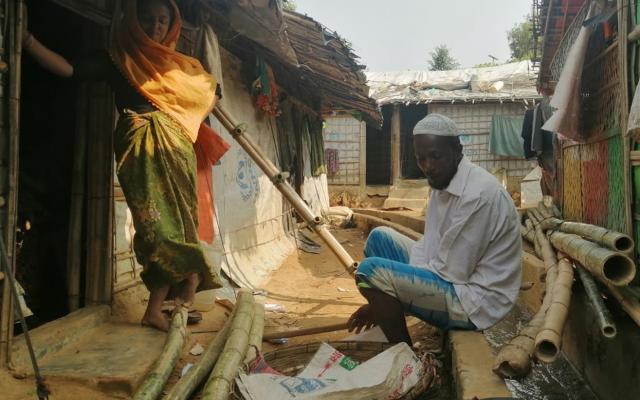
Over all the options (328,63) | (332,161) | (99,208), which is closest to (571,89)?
(99,208)

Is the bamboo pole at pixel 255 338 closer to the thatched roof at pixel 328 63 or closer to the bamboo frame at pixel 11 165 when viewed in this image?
the bamboo frame at pixel 11 165

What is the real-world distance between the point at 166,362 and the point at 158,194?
978mm

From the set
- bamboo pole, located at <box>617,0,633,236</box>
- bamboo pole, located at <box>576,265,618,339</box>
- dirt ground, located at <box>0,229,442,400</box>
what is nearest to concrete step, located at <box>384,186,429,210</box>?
dirt ground, located at <box>0,229,442,400</box>

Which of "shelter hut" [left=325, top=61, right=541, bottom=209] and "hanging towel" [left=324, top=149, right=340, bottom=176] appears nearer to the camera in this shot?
"shelter hut" [left=325, top=61, right=541, bottom=209]

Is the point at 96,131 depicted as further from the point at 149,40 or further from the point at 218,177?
the point at 218,177

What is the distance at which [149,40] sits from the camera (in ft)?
10.6

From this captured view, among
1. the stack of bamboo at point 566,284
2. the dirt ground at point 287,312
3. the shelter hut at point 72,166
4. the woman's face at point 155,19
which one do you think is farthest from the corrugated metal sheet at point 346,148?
the woman's face at point 155,19

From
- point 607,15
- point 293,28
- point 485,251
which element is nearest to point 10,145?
point 485,251

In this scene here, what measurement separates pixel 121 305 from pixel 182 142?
54.0 inches

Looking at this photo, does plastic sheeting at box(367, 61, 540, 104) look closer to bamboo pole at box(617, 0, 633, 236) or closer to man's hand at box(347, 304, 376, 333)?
bamboo pole at box(617, 0, 633, 236)

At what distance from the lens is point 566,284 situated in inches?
121

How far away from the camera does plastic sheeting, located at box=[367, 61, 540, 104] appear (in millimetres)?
16578

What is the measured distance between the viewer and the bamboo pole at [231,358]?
90.5 inches

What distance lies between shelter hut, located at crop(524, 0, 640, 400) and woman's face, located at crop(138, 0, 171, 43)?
2769 mm
